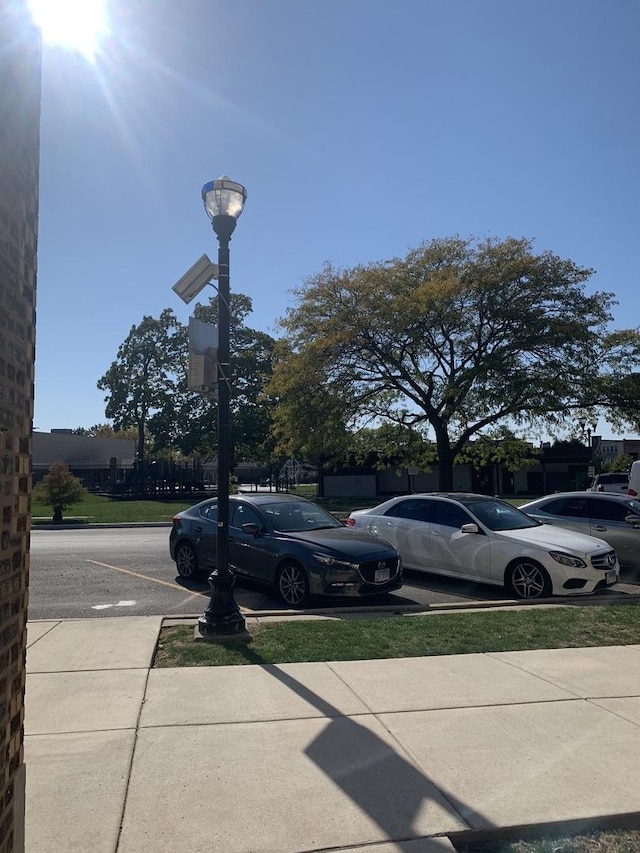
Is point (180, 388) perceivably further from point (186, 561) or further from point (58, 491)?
point (186, 561)

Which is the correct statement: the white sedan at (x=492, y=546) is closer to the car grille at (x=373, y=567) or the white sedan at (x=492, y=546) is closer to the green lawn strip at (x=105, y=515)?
the car grille at (x=373, y=567)

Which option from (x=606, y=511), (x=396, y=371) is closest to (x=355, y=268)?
(x=396, y=371)

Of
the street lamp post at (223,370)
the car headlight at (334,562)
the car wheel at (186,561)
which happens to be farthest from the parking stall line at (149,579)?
the street lamp post at (223,370)

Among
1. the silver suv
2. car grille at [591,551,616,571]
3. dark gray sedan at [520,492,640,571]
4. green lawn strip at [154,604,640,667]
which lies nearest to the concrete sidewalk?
green lawn strip at [154,604,640,667]

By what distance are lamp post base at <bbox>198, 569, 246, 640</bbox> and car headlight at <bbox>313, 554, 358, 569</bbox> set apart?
1.80 m

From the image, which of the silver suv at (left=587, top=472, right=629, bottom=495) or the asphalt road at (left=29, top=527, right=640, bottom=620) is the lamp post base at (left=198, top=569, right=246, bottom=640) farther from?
the silver suv at (left=587, top=472, right=629, bottom=495)

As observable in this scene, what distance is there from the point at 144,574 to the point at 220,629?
17.5ft

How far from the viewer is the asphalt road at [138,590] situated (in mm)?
9156

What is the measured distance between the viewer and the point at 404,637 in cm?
707

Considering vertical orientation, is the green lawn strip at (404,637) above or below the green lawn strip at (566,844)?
above

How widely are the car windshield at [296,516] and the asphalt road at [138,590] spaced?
0.97 meters

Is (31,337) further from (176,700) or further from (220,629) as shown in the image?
(220,629)

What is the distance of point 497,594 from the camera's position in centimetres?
1023

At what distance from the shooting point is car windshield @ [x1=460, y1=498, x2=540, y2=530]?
34.4ft
